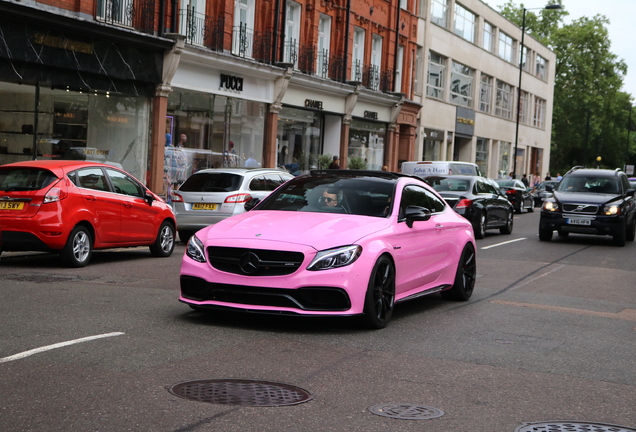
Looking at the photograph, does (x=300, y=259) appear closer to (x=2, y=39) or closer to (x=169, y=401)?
(x=169, y=401)

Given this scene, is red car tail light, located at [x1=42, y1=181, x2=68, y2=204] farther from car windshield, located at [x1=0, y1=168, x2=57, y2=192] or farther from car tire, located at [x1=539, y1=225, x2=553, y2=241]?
car tire, located at [x1=539, y1=225, x2=553, y2=241]

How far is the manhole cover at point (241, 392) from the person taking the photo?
18.0ft

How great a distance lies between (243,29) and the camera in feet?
96.0

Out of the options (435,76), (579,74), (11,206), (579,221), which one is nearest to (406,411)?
(11,206)

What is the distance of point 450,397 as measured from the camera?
19.2ft

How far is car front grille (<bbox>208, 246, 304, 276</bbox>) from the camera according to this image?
7.89m

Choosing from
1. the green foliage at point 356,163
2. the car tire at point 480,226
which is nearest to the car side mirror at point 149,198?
the car tire at point 480,226

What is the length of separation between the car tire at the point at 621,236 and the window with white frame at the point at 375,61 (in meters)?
19.4

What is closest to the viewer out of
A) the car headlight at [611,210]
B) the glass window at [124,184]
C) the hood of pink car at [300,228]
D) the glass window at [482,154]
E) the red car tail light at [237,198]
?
the hood of pink car at [300,228]

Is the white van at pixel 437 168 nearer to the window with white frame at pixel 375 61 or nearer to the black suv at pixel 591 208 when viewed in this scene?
the black suv at pixel 591 208

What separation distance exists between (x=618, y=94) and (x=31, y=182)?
97.4 m

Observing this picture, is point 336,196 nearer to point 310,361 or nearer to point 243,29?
point 310,361

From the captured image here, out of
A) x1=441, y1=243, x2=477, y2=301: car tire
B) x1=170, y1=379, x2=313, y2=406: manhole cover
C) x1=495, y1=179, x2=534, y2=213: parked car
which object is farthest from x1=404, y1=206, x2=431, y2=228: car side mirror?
x1=495, y1=179, x2=534, y2=213: parked car

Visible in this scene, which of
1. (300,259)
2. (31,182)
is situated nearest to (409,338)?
(300,259)
